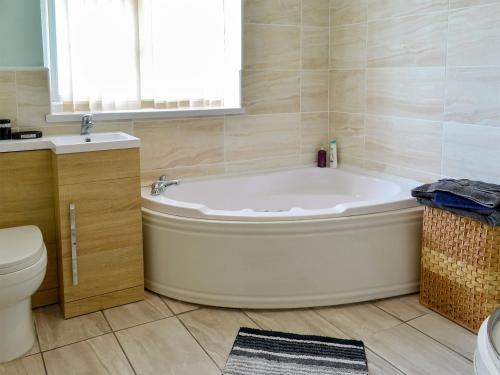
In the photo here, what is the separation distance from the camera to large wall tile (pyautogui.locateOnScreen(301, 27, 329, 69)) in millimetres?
3504

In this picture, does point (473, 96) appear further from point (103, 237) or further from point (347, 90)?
point (103, 237)

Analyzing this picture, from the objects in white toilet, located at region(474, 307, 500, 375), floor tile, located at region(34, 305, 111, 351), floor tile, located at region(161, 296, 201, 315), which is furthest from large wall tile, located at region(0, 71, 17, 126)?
white toilet, located at region(474, 307, 500, 375)

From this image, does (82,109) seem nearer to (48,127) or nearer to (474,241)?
(48,127)

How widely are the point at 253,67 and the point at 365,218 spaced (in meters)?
1.33

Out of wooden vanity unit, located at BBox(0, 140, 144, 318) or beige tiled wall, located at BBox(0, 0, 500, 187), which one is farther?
beige tiled wall, located at BBox(0, 0, 500, 187)

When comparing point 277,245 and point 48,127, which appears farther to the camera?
point 48,127

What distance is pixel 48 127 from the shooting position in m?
2.75

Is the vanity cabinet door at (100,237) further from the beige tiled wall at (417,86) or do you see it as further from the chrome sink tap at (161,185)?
the beige tiled wall at (417,86)

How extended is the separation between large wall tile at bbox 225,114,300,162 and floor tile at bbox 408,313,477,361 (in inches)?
59.4

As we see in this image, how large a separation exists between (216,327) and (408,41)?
193 centimetres

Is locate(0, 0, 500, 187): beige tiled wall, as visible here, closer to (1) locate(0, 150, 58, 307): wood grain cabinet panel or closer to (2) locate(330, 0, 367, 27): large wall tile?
(2) locate(330, 0, 367, 27): large wall tile

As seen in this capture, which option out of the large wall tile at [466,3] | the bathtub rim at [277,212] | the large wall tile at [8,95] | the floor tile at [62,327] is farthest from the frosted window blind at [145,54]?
the large wall tile at [466,3]

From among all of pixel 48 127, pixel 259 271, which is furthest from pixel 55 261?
Result: pixel 259 271

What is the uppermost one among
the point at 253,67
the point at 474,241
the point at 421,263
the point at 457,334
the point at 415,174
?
the point at 253,67
